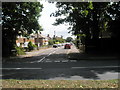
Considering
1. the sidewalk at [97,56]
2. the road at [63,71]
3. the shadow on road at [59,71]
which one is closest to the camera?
the road at [63,71]

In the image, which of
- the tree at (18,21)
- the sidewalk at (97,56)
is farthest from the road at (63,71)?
the tree at (18,21)

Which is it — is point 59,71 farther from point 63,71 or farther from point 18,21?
point 18,21

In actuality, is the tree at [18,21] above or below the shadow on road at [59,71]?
above

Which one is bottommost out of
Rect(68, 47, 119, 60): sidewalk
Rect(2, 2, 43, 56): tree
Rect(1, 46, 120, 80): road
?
Rect(68, 47, 119, 60): sidewalk

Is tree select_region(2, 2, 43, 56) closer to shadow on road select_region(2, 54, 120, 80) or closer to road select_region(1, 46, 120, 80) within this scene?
road select_region(1, 46, 120, 80)

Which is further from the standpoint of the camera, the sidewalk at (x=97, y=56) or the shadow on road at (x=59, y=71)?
the sidewalk at (x=97, y=56)

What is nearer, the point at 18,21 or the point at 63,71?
the point at 63,71

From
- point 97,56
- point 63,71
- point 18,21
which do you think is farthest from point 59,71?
point 18,21

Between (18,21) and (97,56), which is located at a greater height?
(18,21)

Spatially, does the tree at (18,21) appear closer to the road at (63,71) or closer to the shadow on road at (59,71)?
the road at (63,71)

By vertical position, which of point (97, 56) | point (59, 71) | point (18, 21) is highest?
point (18, 21)

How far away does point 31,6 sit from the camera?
2130 cm

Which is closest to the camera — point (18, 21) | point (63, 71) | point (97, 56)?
point (63, 71)

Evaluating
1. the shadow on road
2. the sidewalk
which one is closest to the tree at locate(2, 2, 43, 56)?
the sidewalk
